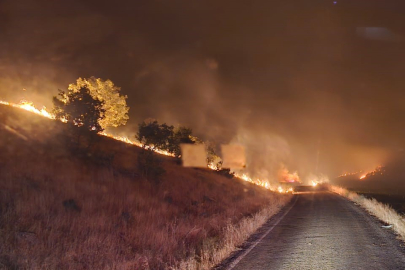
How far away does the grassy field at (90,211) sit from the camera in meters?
8.05

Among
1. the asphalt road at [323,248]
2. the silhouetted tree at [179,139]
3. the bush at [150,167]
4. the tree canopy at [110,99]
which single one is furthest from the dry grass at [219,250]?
the tree canopy at [110,99]

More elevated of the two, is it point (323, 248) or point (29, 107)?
point (29, 107)

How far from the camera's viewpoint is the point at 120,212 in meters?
13.1

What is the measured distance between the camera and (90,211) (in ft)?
39.6

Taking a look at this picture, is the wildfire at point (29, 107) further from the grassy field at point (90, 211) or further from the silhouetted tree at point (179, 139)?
the silhouetted tree at point (179, 139)

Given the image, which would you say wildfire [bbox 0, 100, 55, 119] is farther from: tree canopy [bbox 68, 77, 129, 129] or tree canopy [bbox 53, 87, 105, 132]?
tree canopy [bbox 68, 77, 129, 129]

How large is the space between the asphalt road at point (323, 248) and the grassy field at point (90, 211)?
0.86 m

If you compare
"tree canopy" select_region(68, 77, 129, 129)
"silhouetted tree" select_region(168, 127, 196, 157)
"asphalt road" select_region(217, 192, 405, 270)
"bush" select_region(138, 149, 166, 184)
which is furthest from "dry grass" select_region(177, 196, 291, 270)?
"tree canopy" select_region(68, 77, 129, 129)

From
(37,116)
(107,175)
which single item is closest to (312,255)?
(107,175)

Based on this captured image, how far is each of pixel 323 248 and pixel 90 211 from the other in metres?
8.84

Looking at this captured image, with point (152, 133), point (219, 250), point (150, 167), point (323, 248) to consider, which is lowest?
Answer: point (219, 250)

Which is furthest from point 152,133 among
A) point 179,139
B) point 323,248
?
point 323,248

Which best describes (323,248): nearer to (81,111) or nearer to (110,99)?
(81,111)

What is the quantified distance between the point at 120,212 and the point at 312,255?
326 inches
